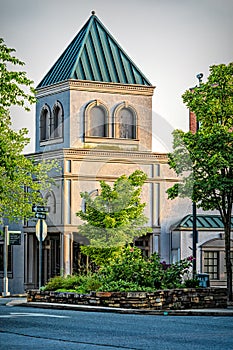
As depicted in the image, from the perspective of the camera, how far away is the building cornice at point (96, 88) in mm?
53656

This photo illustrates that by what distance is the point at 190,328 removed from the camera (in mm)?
19781

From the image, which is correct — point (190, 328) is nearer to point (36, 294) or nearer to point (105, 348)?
point (105, 348)

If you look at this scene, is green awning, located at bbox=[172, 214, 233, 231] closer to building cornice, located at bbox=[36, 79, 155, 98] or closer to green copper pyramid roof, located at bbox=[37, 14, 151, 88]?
building cornice, located at bbox=[36, 79, 155, 98]

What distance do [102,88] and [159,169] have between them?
618 cm

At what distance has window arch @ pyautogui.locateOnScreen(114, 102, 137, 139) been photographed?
5534 cm

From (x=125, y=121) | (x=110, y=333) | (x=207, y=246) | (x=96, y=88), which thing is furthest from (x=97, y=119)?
(x=110, y=333)

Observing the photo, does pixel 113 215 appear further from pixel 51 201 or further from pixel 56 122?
pixel 56 122

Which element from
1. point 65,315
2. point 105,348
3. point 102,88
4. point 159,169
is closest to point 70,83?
point 102,88

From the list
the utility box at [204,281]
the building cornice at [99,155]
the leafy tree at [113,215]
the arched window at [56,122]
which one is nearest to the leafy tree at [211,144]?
the utility box at [204,281]

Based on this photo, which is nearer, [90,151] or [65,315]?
[65,315]

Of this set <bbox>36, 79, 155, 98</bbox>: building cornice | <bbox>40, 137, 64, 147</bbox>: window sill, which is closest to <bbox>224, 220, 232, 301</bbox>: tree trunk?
<bbox>36, 79, 155, 98</bbox>: building cornice

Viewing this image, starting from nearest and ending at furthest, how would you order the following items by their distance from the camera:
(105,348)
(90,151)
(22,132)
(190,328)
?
(105,348) → (190,328) → (22,132) → (90,151)

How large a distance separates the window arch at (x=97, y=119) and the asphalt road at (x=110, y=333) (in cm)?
3054

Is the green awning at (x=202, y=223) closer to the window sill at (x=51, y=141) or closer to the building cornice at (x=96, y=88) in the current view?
the window sill at (x=51, y=141)
